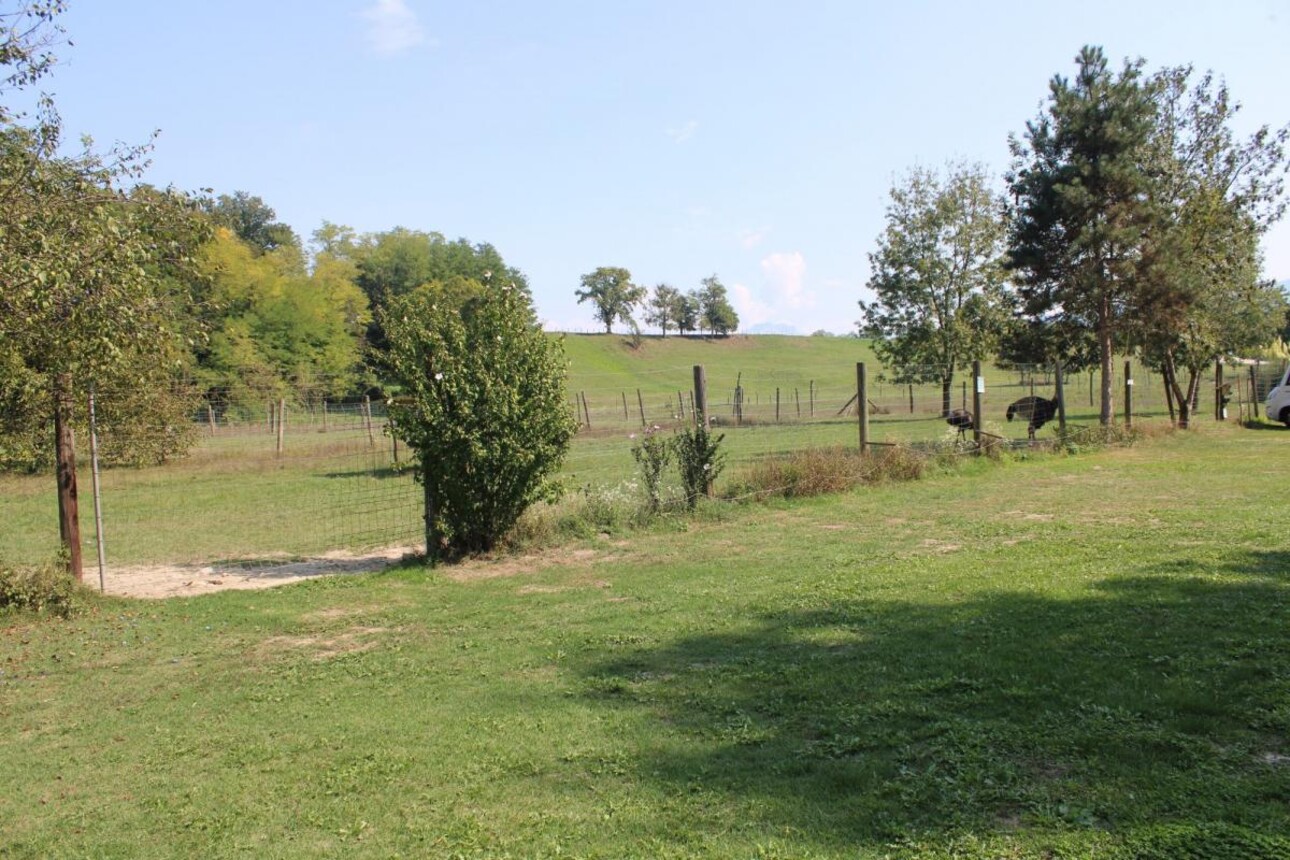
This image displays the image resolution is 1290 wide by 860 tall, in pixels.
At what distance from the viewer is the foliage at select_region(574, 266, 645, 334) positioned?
109 meters

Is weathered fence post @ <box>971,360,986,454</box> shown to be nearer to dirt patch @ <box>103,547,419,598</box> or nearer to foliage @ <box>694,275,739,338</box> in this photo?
dirt patch @ <box>103,547,419,598</box>

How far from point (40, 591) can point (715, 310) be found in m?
109

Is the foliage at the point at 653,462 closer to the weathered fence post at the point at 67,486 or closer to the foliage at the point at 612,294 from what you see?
the weathered fence post at the point at 67,486

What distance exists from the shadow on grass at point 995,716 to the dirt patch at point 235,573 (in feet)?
17.6

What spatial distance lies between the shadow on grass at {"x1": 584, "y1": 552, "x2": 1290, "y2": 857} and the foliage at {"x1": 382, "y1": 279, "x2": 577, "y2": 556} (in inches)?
169

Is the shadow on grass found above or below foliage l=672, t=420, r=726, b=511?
below

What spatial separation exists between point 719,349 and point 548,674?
97730 mm

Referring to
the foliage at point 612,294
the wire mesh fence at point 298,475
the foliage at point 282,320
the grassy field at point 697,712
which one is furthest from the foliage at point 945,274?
the foliage at point 612,294

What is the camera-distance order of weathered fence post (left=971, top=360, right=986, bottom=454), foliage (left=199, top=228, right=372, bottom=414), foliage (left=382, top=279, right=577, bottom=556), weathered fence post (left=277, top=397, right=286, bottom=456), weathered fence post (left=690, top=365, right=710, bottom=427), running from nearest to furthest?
foliage (left=382, top=279, right=577, bottom=556), weathered fence post (left=690, top=365, right=710, bottom=427), weathered fence post (left=971, top=360, right=986, bottom=454), weathered fence post (left=277, top=397, right=286, bottom=456), foliage (left=199, top=228, right=372, bottom=414)

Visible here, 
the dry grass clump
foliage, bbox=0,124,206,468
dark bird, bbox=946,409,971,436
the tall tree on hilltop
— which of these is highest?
the tall tree on hilltop

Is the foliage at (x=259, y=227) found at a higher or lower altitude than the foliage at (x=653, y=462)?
higher

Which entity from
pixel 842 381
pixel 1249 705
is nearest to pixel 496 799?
pixel 1249 705

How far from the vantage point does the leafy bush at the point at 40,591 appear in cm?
786

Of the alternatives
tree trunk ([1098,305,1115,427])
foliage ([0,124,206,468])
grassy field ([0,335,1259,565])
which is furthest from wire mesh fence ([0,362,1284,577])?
foliage ([0,124,206,468])
